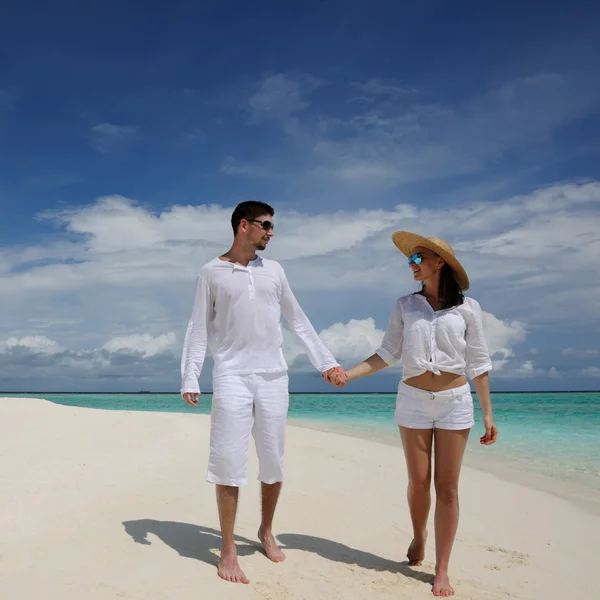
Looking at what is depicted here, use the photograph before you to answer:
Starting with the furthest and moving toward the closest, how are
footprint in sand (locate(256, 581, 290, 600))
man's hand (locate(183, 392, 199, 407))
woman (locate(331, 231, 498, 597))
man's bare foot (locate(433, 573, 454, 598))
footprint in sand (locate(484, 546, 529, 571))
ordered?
1. footprint in sand (locate(484, 546, 529, 571))
2. man's hand (locate(183, 392, 199, 407))
3. woman (locate(331, 231, 498, 597))
4. man's bare foot (locate(433, 573, 454, 598))
5. footprint in sand (locate(256, 581, 290, 600))

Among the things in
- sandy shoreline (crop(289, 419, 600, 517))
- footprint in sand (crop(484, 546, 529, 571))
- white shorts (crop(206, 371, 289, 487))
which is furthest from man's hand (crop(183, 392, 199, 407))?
sandy shoreline (crop(289, 419, 600, 517))

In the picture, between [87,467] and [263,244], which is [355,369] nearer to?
[263,244]

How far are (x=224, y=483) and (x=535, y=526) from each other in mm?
3702

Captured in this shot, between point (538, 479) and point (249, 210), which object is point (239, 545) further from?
point (538, 479)

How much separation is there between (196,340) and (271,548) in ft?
5.56

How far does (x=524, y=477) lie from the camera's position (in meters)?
9.82

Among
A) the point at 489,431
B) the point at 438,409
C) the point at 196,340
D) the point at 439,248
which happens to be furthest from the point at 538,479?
the point at 196,340

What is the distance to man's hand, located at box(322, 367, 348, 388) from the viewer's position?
4688 mm

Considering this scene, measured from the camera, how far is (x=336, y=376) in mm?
4723

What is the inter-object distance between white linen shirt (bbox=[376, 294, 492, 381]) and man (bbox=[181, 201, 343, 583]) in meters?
0.93

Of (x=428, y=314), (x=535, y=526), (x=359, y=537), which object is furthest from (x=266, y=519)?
(x=535, y=526)

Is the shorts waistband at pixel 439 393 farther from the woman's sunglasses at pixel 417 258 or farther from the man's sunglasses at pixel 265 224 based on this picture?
the man's sunglasses at pixel 265 224

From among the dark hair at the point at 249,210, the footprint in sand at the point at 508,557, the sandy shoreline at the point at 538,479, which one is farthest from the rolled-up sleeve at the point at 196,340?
the sandy shoreline at the point at 538,479

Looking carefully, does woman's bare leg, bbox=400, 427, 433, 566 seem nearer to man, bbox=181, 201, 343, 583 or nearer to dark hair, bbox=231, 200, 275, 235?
man, bbox=181, 201, 343, 583
